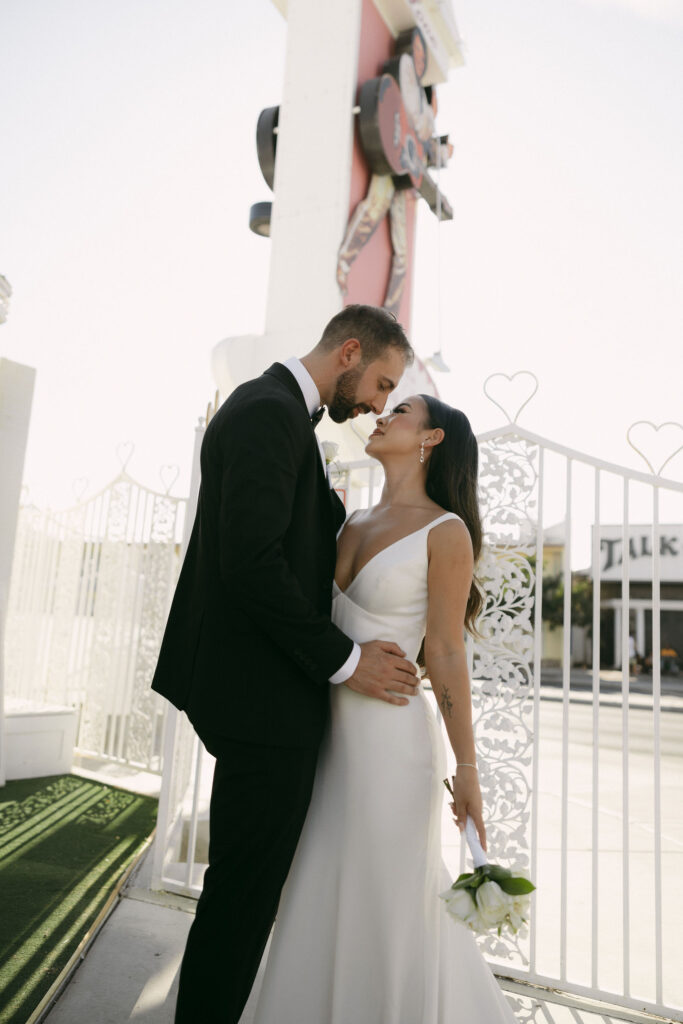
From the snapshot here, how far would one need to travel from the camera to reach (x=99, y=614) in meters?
6.60

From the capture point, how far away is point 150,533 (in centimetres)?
643

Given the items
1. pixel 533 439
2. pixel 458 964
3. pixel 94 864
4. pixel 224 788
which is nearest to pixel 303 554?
pixel 224 788

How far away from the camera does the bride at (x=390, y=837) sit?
71.4 inches

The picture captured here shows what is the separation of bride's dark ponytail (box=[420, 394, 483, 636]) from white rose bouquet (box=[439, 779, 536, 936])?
1.08m

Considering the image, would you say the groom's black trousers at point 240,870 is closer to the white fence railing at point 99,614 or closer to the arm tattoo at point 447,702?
the arm tattoo at point 447,702

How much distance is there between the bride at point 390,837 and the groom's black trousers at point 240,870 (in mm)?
150

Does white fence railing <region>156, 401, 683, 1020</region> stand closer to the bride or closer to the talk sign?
the bride

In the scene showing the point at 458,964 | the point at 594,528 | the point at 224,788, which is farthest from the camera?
the point at 594,528

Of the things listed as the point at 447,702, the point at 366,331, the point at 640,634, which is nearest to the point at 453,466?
the point at 366,331

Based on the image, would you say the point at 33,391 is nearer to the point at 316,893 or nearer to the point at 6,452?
the point at 6,452

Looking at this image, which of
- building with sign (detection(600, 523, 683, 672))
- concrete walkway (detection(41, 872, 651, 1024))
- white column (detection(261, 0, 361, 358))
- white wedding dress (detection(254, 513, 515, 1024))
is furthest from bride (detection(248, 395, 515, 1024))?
building with sign (detection(600, 523, 683, 672))

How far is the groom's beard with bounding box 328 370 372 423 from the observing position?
6.98ft

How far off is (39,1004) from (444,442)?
2380mm

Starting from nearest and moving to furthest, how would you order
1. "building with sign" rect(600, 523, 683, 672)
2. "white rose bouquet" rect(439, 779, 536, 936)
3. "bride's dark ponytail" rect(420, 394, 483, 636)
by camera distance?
"white rose bouquet" rect(439, 779, 536, 936) → "bride's dark ponytail" rect(420, 394, 483, 636) → "building with sign" rect(600, 523, 683, 672)
